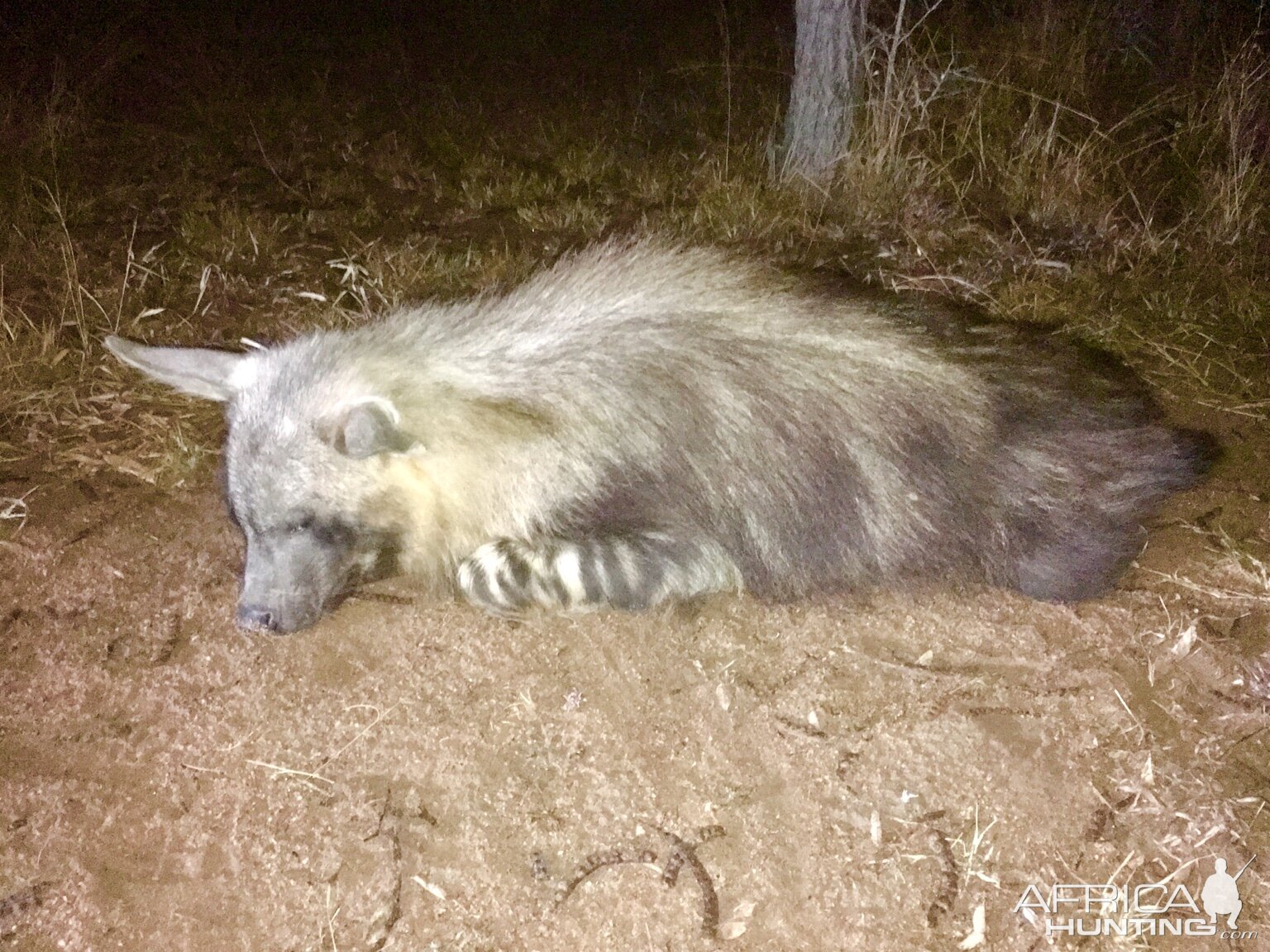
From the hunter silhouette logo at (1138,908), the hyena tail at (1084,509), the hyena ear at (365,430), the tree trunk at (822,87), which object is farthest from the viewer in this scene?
the tree trunk at (822,87)

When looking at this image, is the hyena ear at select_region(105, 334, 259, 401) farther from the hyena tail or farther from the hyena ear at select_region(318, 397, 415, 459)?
the hyena tail

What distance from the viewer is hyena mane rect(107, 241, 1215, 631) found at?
2344mm

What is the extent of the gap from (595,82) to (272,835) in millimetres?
5581

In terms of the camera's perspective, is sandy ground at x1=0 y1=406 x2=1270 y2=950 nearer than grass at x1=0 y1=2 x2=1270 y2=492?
Yes

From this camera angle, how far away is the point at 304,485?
7.45 ft

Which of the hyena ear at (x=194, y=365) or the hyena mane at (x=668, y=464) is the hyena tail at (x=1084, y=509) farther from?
the hyena ear at (x=194, y=365)

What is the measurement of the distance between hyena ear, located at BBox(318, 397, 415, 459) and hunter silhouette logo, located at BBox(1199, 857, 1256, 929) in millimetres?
2047

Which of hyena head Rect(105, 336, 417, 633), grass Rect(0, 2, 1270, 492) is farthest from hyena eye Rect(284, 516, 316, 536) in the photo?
grass Rect(0, 2, 1270, 492)

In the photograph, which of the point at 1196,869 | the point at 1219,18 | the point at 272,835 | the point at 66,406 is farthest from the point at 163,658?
the point at 1219,18

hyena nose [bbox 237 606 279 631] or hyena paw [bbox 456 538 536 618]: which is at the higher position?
hyena paw [bbox 456 538 536 618]

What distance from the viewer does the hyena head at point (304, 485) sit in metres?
2.26

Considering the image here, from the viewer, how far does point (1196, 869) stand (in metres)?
2.01

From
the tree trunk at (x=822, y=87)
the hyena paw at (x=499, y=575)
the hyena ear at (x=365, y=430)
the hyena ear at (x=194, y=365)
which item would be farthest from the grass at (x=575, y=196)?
the hyena paw at (x=499, y=575)

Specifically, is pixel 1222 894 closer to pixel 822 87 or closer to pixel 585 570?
pixel 585 570
